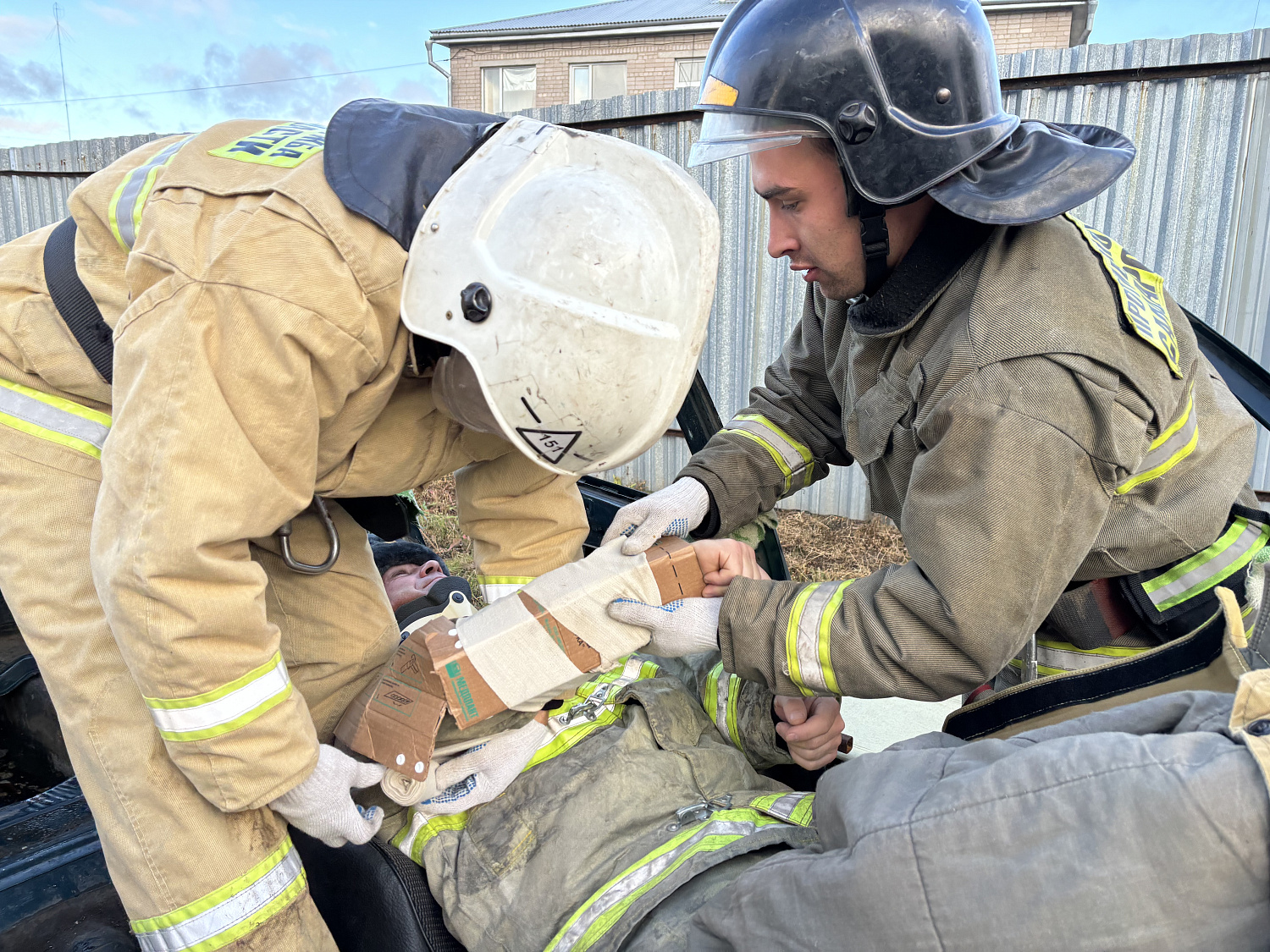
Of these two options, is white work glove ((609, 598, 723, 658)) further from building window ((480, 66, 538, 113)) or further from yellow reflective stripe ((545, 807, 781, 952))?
building window ((480, 66, 538, 113))

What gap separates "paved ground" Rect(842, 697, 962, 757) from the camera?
3.37 meters

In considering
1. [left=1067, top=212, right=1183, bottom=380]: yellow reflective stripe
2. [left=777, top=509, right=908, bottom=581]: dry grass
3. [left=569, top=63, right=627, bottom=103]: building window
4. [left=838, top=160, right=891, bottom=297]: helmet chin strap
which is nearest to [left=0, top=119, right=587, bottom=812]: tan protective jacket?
[left=838, top=160, right=891, bottom=297]: helmet chin strap

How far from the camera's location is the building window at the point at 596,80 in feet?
59.1

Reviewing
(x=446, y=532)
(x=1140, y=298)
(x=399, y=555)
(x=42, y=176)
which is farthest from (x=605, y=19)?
(x=1140, y=298)

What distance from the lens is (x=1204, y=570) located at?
1.92 meters

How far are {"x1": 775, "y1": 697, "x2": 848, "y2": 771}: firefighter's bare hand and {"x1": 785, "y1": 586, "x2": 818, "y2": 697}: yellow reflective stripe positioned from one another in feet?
0.79

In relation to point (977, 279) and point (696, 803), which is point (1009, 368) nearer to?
point (977, 279)

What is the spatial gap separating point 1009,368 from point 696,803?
107 cm

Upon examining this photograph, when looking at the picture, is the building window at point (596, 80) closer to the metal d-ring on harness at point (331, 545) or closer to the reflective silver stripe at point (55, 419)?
the metal d-ring on harness at point (331, 545)

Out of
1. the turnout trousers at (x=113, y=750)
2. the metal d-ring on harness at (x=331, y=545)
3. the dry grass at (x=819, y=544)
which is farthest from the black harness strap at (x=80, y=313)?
the dry grass at (x=819, y=544)

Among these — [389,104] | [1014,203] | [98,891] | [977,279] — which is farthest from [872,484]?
[98,891]

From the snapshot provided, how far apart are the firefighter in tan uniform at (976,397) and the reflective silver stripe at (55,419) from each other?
109 cm

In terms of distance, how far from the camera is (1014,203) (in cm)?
172

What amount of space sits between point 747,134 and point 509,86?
1857cm
